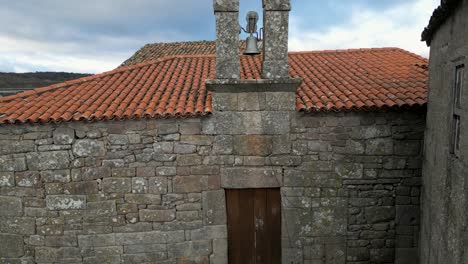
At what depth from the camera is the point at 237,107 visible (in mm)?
4605

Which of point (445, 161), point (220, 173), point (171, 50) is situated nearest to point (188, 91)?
point (220, 173)

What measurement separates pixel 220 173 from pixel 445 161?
2801mm

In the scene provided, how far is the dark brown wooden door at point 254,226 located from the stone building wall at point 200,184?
0.50 feet

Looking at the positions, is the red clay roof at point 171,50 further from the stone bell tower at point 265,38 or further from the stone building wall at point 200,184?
the stone building wall at point 200,184

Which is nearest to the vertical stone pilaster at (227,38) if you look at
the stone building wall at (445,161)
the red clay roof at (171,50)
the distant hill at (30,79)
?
the stone building wall at (445,161)

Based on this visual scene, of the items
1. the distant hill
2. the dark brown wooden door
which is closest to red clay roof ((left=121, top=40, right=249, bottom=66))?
the distant hill

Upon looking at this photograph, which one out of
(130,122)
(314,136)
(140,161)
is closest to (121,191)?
(140,161)

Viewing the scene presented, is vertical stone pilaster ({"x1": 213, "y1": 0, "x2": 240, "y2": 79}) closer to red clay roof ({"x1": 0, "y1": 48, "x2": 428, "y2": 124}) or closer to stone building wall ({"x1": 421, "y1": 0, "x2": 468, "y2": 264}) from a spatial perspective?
red clay roof ({"x1": 0, "y1": 48, "x2": 428, "y2": 124})

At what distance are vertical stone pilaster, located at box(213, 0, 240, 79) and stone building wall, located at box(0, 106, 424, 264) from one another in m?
0.55

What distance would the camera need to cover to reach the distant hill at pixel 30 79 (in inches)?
505

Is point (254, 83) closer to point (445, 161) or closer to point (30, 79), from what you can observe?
point (445, 161)

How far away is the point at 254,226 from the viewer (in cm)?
495

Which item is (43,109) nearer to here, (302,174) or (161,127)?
(161,127)

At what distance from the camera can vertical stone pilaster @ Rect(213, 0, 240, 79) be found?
4293 millimetres
